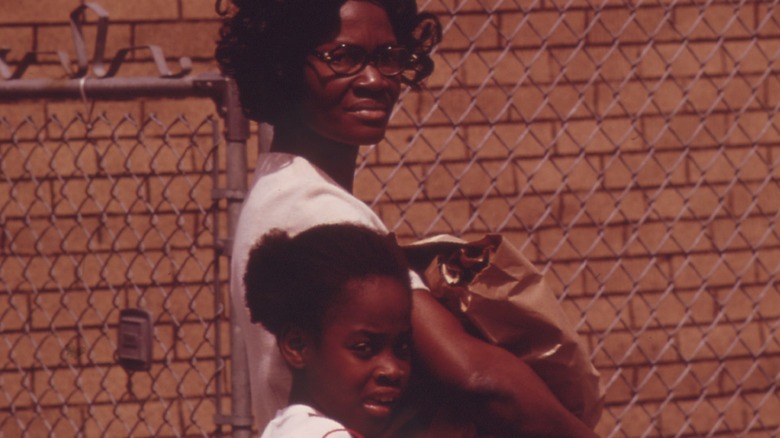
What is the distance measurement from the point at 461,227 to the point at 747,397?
1.30 metres

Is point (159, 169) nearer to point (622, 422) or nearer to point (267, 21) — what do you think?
point (622, 422)

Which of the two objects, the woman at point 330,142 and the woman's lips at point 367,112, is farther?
the woman's lips at point 367,112

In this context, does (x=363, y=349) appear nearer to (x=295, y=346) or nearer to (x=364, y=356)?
(x=364, y=356)

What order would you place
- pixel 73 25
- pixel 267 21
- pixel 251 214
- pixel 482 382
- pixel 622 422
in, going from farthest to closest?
pixel 622 422
pixel 73 25
pixel 267 21
pixel 251 214
pixel 482 382

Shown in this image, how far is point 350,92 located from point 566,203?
291 centimetres

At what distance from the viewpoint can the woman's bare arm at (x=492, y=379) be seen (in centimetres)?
221

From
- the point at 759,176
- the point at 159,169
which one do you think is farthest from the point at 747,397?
the point at 159,169

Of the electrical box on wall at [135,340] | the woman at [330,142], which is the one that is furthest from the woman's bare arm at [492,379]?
the electrical box on wall at [135,340]

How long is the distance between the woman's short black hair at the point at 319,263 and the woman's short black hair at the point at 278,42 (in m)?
0.33

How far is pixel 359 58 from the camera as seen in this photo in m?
2.51

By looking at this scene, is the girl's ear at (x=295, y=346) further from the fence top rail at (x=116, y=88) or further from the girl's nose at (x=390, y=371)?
the fence top rail at (x=116, y=88)

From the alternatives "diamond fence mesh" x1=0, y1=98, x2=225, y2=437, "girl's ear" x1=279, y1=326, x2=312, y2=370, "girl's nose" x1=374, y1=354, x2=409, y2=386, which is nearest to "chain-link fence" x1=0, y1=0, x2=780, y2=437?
"diamond fence mesh" x1=0, y1=98, x2=225, y2=437

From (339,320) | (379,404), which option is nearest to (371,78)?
(339,320)

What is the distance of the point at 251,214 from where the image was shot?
2.39 metres
